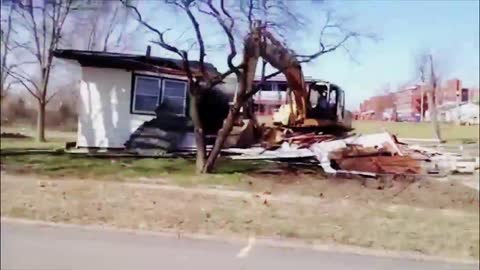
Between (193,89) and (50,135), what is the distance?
0.38 metres

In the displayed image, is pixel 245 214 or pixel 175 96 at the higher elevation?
pixel 175 96

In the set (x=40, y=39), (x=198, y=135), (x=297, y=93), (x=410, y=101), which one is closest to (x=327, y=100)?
(x=297, y=93)

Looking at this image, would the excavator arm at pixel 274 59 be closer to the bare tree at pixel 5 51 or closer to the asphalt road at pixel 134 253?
the asphalt road at pixel 134 253

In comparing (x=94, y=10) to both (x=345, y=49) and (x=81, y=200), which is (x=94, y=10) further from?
(x=345, y=49)

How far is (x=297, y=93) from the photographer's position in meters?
1.35

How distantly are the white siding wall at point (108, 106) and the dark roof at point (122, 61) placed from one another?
2cm

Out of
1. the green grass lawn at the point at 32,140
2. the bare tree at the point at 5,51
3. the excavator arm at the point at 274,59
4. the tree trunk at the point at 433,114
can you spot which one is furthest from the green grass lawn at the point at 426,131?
the bare tree at the point at 5,51

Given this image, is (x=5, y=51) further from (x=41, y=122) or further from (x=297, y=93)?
(x=297, y=93)

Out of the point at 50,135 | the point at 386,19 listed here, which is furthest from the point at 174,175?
the point at 386,19

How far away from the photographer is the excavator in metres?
1.34

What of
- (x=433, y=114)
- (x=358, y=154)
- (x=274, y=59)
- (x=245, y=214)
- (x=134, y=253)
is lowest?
(x=134, y=253)

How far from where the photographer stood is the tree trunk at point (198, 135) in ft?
4.47

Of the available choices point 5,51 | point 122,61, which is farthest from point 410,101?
point 5,51

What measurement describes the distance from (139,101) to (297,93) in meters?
0.39
